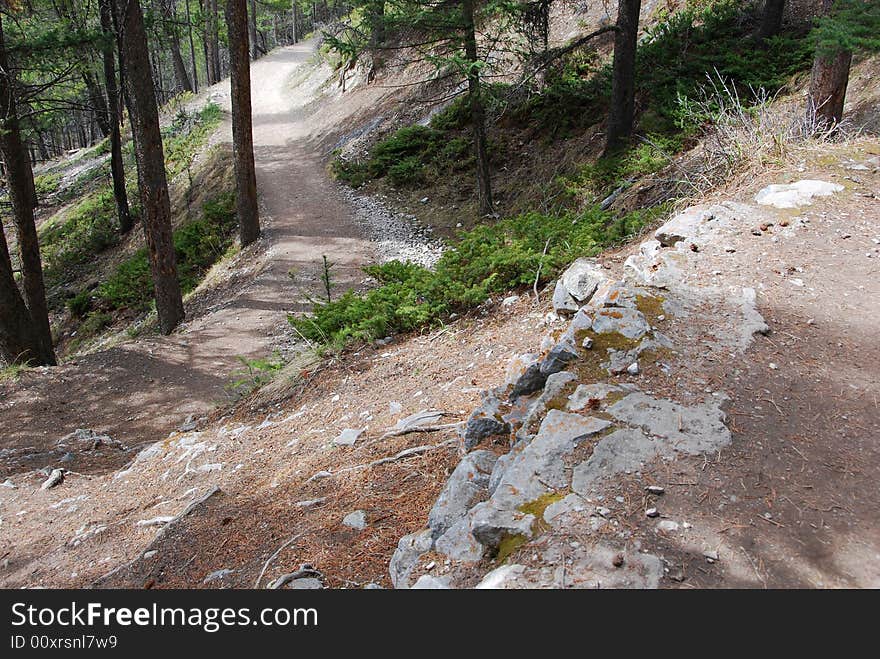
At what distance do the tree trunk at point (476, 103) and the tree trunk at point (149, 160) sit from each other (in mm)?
4928

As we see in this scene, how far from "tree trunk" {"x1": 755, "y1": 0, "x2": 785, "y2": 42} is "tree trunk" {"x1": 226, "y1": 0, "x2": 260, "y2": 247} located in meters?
10.1

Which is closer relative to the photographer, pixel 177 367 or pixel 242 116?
pixel 177 367

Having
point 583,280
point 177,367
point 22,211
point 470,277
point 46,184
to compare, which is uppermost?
point 22,211

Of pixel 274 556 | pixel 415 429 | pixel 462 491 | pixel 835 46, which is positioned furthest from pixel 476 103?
pixel 274 556

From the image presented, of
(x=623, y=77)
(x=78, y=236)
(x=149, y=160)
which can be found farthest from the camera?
(x=78, y=236)

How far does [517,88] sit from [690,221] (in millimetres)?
5478

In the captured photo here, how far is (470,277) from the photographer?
7.24m

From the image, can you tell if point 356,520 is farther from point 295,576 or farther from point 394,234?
point 394,234

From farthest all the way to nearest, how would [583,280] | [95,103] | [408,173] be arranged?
[95,103] → [408,173] → [583,280]

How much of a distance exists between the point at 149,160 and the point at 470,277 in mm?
5955

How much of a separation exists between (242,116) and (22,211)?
14.5 ft

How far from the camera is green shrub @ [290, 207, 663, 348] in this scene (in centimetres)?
686

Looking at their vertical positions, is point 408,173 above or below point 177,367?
above

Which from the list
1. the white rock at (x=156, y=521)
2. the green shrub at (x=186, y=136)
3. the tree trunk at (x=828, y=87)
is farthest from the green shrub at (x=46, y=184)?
the tree trunk at (x=828, y=87)
